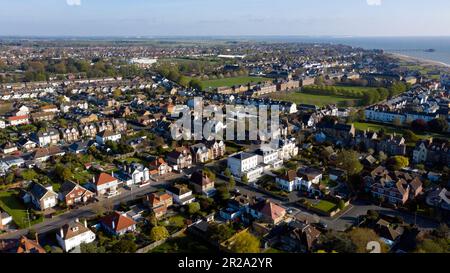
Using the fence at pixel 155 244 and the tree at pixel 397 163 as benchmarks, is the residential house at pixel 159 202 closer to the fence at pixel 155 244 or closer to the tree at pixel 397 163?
the fence at pixel 155 244

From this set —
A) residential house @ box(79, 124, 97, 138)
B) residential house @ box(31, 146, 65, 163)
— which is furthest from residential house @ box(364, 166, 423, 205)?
residential house @ box(79, 124, 97, 138)

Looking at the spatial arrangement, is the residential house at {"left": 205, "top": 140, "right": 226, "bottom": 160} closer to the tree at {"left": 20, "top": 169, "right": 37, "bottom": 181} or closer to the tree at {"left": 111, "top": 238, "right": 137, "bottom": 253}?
the tree at {"left": 20, "top": 169, "right": 37, "bottom": 181}

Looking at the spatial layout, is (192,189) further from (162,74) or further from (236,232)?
(162,74)

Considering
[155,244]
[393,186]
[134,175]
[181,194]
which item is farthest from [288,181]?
[134,175]

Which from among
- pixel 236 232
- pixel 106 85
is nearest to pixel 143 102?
pixel 106 85

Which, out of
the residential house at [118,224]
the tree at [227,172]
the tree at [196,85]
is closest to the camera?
the residential house at [118,224]

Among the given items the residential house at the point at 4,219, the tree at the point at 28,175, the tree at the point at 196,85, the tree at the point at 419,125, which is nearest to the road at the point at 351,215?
the residential house at the point at 4,219

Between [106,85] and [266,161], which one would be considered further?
[106,85]
